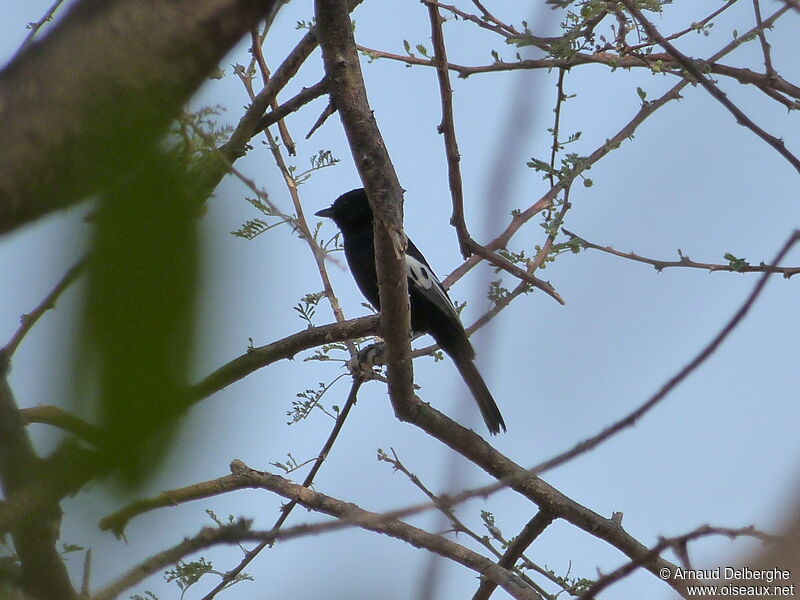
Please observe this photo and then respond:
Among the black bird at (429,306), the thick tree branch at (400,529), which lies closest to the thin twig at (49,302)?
the thick tree branch at (400,529)

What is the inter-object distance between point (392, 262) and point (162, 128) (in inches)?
93.7

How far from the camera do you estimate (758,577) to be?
2.62 ft

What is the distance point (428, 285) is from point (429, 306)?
16cm

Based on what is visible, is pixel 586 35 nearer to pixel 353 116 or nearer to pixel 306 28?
pixel 306 28

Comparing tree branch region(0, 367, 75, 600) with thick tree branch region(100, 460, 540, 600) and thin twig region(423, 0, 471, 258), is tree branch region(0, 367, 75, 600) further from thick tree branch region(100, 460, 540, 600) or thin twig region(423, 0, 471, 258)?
thin twig region(423, 0, 471, 258)

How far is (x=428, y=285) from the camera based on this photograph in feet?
20.2

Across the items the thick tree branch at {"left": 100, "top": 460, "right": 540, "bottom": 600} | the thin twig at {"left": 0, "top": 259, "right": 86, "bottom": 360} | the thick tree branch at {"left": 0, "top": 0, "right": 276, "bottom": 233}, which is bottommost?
the thin twig at {"left": 0, "top": 259, "right": 86, "bottom": 360}

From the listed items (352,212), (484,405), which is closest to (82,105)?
(484,405)

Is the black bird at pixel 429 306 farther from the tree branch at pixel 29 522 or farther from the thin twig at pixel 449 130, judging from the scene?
the tree branch at pixel 29 522

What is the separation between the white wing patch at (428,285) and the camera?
5840 millimetres

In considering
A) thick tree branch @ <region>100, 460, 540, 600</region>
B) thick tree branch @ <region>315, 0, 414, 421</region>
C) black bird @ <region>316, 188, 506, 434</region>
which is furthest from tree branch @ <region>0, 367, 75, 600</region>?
black bird @ <region>316, 188, 506, 434</region>

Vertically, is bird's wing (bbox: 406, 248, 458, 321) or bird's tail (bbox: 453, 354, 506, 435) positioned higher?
bird's wing (bbox: 406, 248, 458, 321)

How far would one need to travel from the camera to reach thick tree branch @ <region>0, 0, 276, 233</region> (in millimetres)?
528

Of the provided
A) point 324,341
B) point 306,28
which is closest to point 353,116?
point 324,341
